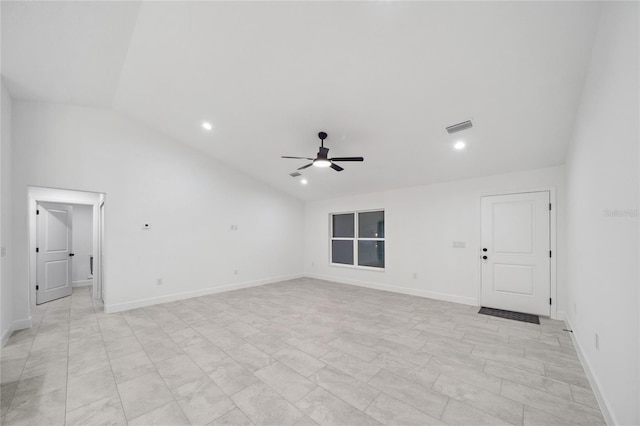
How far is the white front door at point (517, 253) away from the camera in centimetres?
428

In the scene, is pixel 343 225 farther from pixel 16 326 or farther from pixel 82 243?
pixel 82 243

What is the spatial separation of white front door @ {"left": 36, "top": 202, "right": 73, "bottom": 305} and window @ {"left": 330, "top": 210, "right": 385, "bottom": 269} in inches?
250

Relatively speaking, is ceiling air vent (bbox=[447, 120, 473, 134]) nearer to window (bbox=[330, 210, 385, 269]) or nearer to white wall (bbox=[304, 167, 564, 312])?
white wall (bbox=[304, 167, 564, 312])

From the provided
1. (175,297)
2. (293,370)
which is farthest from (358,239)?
(293,370)

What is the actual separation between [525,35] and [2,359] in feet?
20.7

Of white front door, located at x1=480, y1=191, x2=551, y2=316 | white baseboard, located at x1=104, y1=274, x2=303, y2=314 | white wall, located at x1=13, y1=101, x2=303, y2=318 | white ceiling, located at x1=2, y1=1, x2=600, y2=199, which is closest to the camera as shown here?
white ceiling, located at x1=2, y1=1, x2=600, y2=199

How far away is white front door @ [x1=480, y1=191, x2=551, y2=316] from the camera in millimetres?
4281

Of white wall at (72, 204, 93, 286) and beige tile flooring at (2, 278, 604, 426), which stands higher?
white wall at (72, 204, 93, 286)

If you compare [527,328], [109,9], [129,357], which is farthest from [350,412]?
[109,9]

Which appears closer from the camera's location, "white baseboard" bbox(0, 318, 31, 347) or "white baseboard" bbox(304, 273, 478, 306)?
"white baseboard" bbox(0, 318, 31, 347)

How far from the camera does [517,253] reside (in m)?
4.49

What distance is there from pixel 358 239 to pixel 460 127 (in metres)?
4.11

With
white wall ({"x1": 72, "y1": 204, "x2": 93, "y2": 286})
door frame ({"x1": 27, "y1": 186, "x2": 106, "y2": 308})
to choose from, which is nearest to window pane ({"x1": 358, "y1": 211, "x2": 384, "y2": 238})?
door frame ({"x1": 27, "y1": 186, "x2": 106, "y2": 308})

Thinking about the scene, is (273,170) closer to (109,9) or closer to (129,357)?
(109,9)
